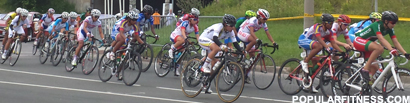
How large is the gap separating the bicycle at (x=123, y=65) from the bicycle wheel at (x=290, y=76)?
2661 millimetres

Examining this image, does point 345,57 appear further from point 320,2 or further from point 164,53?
point 320,2

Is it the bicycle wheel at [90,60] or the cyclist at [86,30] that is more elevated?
the cyclist at [86,30]

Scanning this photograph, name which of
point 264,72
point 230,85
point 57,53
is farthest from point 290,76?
point 57,53

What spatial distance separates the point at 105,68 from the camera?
13.0m

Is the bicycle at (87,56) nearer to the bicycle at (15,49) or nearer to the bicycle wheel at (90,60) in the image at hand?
→ the bicycle wheel at (90,60)

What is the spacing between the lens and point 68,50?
15.9 m

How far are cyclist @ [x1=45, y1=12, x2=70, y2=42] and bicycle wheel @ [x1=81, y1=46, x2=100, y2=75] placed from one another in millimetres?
2769

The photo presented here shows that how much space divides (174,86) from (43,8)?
36581 mm

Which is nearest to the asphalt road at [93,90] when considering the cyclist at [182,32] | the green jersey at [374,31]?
the cyclist at [182,32]

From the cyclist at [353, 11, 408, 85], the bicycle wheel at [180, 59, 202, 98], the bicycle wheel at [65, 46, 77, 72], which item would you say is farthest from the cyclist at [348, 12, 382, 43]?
the bicycle wheel at [65, 46, 77, 72]

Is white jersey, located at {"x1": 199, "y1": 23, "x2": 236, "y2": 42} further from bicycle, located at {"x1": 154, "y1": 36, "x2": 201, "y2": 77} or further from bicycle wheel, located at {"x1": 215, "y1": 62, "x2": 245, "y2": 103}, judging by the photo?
bicycle, located at {"x1": 154, "y1": 36, "x2": 201, "y2": 77}

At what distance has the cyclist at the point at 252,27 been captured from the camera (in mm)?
12091

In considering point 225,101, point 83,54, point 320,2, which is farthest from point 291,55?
point 320,2

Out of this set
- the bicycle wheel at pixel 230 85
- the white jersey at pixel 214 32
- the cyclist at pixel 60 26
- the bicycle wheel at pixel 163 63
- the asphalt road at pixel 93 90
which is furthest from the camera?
the cyclist at pixel 60 26
